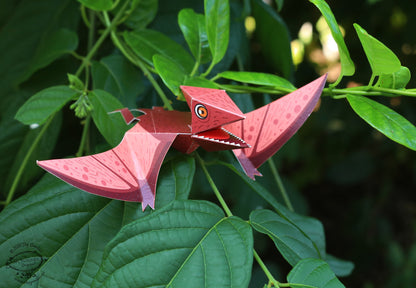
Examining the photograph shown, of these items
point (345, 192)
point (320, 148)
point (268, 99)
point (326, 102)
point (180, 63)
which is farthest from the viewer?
point (345, 192)

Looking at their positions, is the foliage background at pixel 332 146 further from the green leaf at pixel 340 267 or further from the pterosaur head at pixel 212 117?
the green leaf at pixel 340 267

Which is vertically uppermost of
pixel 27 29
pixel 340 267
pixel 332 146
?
pixel 27 29

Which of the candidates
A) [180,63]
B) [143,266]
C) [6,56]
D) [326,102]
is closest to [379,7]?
[326,102]

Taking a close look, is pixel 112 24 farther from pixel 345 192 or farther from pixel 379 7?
pixel 345 192

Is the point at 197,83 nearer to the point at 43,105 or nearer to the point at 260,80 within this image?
the point at 260,80

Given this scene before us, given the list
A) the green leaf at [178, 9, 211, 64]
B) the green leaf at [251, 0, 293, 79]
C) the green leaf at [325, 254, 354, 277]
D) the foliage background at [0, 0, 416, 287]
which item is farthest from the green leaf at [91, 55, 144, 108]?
the green leaf at [325, 254, 354, 277]

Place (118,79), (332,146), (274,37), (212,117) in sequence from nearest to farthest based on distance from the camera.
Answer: (212,117), (118,79), (274,37), (332,146)

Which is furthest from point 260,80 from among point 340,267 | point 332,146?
point 332,146

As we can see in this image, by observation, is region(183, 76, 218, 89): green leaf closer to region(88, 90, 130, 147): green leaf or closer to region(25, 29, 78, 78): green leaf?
region(88, 90, 130, 147): green leaf
